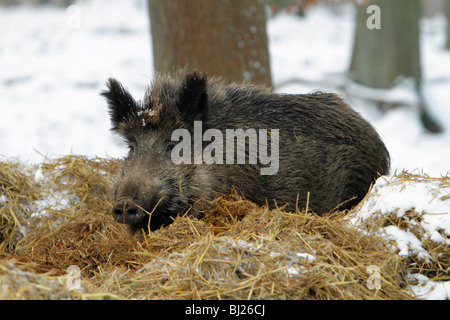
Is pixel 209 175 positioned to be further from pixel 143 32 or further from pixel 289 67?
pixel 143 32

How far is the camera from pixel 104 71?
15.7 m

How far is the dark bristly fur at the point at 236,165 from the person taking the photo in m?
4.52

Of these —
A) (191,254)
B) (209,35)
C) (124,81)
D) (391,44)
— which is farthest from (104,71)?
(191,254)

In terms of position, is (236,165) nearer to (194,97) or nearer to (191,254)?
(194,97)

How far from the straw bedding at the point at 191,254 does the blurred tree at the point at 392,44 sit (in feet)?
34.7

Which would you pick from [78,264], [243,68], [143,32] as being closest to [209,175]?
[78,264]

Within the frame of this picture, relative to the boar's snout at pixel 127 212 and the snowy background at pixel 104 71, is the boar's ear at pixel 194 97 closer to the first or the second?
the boar's snout at pixel 127 212

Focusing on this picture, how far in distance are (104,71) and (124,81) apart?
1171 millimetres

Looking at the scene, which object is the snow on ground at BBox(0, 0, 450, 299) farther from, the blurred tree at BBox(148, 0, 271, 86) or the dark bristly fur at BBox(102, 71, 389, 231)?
the blurred tree at BBox(148, 0, 271, 86)

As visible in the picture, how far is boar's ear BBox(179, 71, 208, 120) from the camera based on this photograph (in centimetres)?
475

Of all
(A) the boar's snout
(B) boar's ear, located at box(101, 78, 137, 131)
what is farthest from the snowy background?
(A) the boar's snout

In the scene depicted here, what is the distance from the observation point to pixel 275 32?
21.3 m

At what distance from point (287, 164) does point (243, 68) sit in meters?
2.37

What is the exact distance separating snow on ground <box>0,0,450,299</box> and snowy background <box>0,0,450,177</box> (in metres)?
0.03
